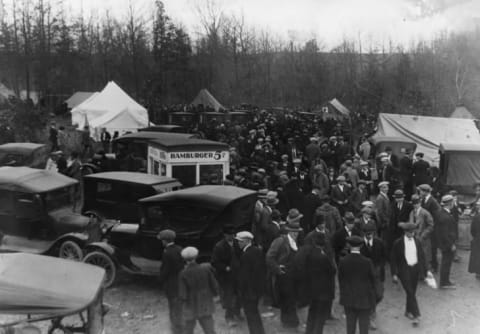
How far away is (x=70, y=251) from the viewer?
9086 mm

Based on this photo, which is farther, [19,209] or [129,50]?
[129,50]

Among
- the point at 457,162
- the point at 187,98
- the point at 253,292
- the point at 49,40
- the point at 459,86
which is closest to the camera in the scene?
the point at 253,292

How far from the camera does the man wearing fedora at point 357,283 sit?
20.9 feet

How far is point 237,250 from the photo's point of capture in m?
7.09

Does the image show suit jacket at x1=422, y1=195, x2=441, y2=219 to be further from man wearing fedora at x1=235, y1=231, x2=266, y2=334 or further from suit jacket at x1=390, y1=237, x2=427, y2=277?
man wearing fedora at x1=235, y1=231, x2=266, y2=334

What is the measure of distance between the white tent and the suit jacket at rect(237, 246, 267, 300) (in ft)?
55.9

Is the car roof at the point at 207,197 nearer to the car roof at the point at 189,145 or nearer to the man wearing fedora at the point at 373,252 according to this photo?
the man wearing fedora at the point at 373,252

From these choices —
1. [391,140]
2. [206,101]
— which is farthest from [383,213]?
[206,101]

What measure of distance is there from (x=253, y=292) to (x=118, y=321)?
2271 mm

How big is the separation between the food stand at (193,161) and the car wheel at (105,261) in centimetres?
383

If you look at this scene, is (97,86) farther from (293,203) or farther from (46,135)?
(293,203)

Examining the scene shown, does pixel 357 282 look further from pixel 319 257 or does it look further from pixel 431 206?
pixel 431 206

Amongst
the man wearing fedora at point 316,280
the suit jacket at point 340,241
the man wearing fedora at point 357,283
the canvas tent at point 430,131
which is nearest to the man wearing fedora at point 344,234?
the suit jacket at point 340,241

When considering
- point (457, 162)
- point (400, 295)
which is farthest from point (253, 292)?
point (457, 162)
